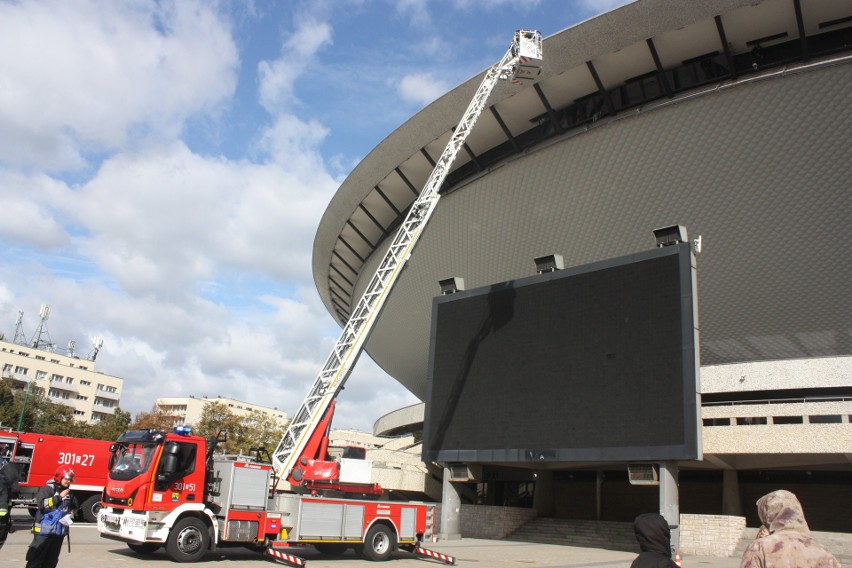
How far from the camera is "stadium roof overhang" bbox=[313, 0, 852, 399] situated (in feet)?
85.0

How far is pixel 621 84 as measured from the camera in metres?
29.7

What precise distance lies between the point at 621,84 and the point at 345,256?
22.8 metres

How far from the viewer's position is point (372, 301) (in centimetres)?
2097

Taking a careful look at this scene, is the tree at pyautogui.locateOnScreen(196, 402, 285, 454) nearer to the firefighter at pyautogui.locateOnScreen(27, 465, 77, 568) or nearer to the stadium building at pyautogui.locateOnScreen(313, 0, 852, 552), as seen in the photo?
the stadium building at pyautogui.locateOnScreen(313, 0, 852, 552)

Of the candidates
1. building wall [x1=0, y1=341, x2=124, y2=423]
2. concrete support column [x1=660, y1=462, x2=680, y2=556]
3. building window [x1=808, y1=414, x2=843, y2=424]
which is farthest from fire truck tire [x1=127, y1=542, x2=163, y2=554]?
building wall [x1=0, y1=341, x2=124, y2=423]

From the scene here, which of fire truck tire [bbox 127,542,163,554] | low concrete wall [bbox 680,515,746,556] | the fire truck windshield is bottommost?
fire truck tire [bbox 127,542,163,554]

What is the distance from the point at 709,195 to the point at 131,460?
2374 cm

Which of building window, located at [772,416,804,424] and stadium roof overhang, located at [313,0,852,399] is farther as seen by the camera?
building window, located at [772,416,804,424]

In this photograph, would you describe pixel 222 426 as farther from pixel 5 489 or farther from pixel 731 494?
pixel 5 489

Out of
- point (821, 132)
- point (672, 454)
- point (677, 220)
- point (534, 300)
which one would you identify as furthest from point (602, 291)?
point (821, 132)

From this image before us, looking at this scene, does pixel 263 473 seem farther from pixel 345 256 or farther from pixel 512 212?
pixel 345 256

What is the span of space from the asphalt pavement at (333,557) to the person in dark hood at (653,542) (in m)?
11.9

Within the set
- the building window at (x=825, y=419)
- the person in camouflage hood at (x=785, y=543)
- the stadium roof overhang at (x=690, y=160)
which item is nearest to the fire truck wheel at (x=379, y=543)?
the person in camouflage hood at (x=785, y=543)

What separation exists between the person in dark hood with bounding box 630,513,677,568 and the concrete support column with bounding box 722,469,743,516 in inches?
1116
